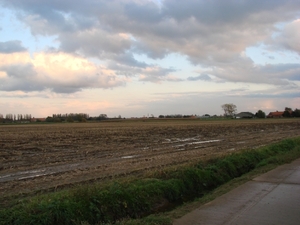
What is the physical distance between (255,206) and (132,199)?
295 cm

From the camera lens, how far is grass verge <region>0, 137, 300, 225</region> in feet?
20.9

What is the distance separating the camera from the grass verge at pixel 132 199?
6367 millimetres

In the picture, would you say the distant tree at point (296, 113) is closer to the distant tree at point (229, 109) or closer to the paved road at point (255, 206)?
the distant tree at point (229, 109)

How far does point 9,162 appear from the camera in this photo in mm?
16094

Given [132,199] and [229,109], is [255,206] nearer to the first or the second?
[132,199]

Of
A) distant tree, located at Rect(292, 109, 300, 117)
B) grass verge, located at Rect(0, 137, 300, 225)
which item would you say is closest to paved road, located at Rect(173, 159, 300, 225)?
grass verge, located at Rect(0, 137, 300, 225)

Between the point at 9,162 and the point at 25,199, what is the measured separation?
9.16 metres

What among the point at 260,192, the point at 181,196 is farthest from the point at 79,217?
the point at 260,192

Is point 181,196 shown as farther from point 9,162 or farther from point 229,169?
point 9,162

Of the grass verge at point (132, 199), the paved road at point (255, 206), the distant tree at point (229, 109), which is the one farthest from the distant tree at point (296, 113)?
the paved road at point (255, 206)

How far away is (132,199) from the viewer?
798 cm

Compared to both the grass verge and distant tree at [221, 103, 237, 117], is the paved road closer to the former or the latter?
the grass verge

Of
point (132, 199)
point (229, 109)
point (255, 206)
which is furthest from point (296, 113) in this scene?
point (132, 199)

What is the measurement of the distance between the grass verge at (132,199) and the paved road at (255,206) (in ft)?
1.49
